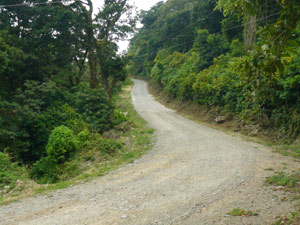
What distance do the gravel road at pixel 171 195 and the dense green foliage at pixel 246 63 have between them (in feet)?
5.81

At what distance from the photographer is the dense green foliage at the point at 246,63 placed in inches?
128

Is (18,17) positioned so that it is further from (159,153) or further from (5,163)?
(159,153)

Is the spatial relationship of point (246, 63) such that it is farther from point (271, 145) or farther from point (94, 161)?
point (271, 145)

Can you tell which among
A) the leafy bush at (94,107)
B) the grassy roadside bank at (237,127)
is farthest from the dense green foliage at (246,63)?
the leafy bush at (94,107)

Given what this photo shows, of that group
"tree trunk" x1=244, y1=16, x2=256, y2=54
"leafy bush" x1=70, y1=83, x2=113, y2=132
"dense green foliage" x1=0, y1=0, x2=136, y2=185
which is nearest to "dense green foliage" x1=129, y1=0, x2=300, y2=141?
"tree trunk" x1=244, y1=16, x2=256, y2=54

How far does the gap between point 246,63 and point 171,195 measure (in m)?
3.37

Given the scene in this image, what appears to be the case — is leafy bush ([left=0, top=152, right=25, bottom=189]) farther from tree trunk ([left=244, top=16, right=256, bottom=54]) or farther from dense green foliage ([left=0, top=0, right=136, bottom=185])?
tree trunk ([left=244, top=16, right=256, bottom=54])

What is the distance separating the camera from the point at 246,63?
335 cm

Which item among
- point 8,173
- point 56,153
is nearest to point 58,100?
point 56,153

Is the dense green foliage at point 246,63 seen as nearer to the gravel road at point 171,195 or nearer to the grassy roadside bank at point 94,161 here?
the gravel road at point 171,195

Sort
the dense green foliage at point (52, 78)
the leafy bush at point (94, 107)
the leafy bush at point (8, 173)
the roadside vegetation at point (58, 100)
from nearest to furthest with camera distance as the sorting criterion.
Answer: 1. the leafy bush at point (8, 173)
2. the roadside vegetation at point (58, 100)
3. the dense green foliage at point (52, 78)
4. the leafy bush at point (94, 107)

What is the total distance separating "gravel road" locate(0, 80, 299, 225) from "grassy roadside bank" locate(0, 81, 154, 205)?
19.8 inches

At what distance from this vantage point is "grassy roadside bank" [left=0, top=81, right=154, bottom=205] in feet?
21.2

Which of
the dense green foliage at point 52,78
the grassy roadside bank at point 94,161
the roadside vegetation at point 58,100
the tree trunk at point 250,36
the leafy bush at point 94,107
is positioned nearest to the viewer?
the grassy roadside bank at point 94,161
